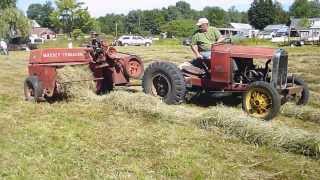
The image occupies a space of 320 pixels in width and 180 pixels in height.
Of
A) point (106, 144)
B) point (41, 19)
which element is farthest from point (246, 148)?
point (41, 19)

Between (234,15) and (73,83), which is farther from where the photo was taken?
(234,15)

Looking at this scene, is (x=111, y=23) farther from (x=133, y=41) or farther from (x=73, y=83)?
(x=73, y=83)

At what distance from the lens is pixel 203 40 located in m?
9.23

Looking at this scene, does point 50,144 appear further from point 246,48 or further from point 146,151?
point 246,48

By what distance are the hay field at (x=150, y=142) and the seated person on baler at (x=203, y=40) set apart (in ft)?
2.87

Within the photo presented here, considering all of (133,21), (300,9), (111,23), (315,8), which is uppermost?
(315,8)

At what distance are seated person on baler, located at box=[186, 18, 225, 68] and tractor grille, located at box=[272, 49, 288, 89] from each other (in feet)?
4.53

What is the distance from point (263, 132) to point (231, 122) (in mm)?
609

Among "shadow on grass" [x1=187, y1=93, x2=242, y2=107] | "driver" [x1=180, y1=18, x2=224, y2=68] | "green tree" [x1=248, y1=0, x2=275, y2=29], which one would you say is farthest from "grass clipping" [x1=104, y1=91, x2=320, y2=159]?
"green tree" [x1=248, y1=0, x2=275, y2=29]

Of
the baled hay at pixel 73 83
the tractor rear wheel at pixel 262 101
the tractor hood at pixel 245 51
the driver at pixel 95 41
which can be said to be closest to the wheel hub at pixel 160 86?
the tractor hood at pixel 245 51

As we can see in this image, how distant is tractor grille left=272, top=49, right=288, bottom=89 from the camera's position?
26.3 feet

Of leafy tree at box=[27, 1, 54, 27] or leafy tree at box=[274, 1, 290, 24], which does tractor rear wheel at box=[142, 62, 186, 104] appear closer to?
leafy tree at box=[274, 1, 290, 24]

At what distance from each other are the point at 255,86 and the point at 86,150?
A: 300cm

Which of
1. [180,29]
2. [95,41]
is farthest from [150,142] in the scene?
[180,29]
